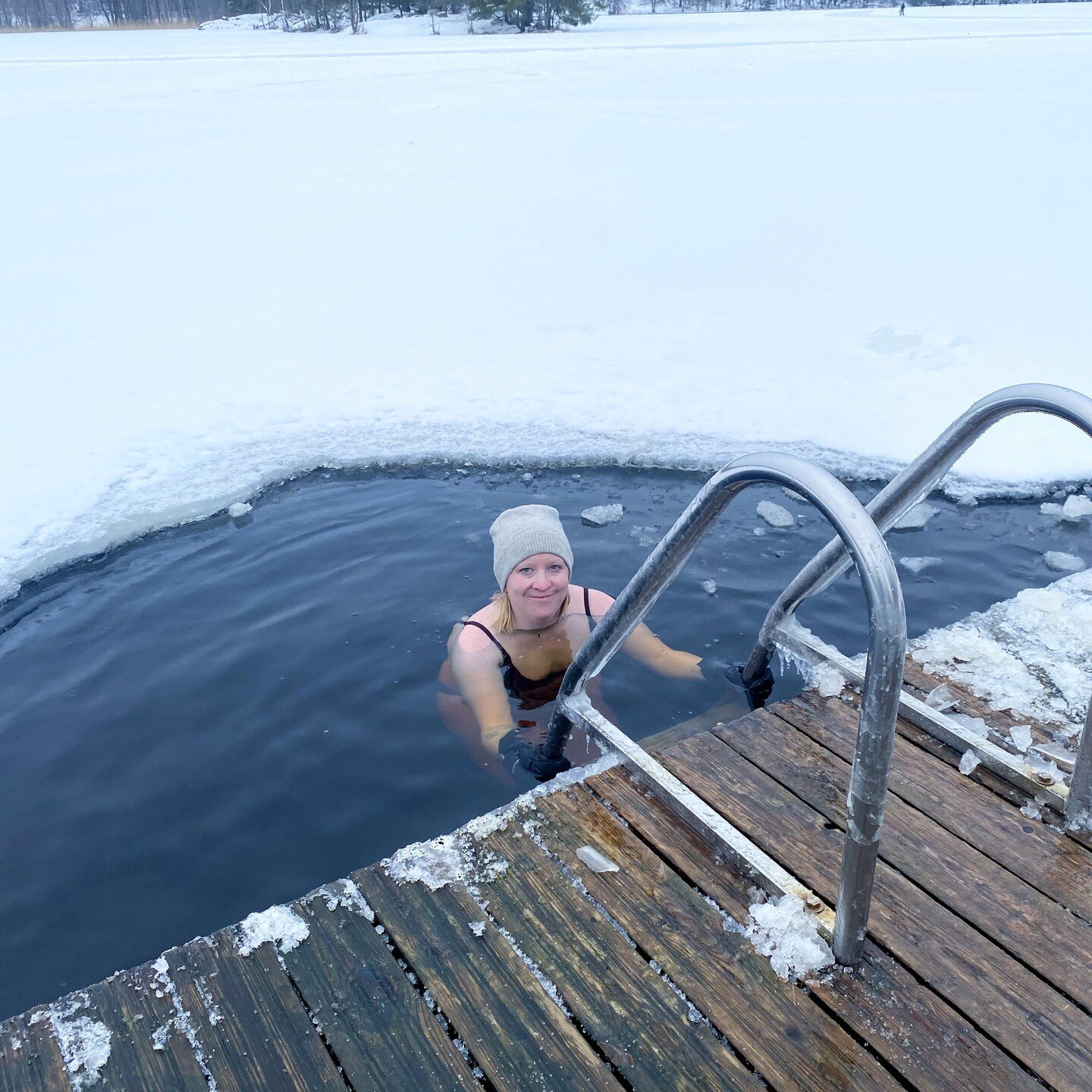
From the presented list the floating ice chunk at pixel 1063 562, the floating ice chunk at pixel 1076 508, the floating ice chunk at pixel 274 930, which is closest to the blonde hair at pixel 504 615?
the floating ice chunk at pixel 274 930

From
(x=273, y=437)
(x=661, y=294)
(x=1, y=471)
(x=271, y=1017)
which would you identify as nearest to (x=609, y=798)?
(x=271, y=1017)

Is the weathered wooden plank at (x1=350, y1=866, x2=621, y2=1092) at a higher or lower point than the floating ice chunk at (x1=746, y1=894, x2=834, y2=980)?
lower

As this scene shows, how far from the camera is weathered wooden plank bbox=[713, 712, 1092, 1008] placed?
2033mm

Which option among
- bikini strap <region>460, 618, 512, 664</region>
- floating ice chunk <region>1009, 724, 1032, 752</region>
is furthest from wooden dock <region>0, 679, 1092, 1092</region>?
bikini strap <region>460, 618, 512, 664</region>

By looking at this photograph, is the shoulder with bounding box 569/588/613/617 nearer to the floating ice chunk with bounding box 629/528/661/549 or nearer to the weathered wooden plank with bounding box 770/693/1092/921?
the floating ice chunk with bounding box 629/528/661/549

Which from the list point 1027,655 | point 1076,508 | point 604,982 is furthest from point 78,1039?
point 1076,508

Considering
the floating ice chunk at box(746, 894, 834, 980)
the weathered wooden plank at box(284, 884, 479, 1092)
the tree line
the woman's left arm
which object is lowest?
the woman's left arm

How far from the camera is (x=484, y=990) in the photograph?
6.69 feet

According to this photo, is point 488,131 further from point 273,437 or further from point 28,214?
point 273,437

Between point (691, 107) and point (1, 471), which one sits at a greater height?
point (691, 107)

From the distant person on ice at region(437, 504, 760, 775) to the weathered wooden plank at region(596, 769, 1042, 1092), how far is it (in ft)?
5.59

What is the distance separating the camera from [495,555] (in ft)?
12.8

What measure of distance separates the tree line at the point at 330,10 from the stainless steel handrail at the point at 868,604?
Result: 42.0m

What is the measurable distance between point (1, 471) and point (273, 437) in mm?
1656
